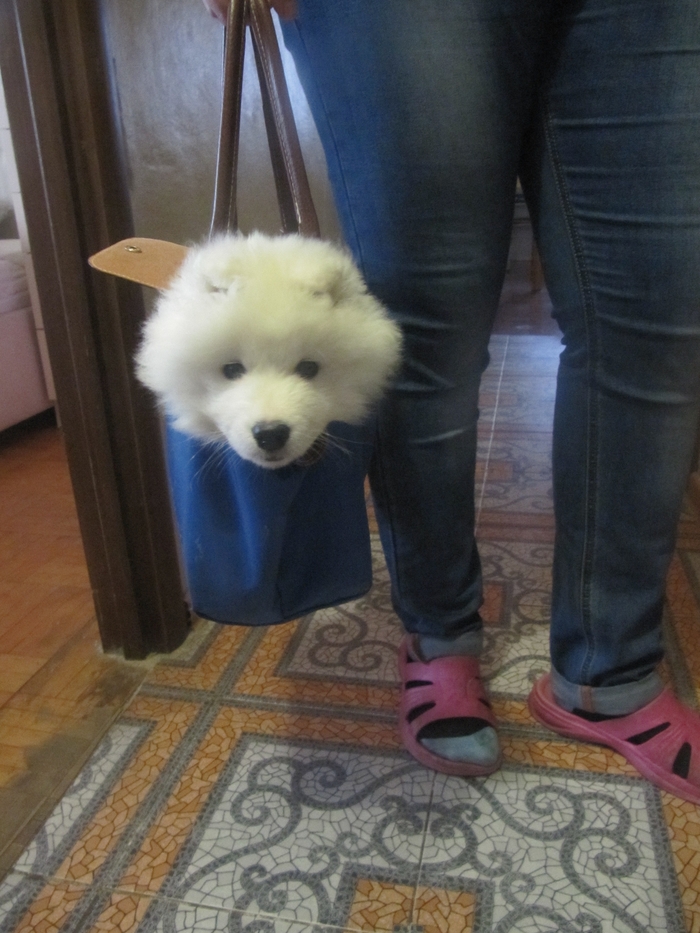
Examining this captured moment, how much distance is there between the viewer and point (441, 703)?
0.80 m

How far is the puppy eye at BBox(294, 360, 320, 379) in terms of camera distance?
0.50m

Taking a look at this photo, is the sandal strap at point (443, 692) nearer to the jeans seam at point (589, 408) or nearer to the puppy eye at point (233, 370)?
the jeans seam at point (589, 408)

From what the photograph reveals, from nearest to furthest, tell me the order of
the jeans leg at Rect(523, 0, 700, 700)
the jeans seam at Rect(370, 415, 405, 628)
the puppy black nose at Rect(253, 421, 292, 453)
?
the puppy black nose at Rect(253, 421, 292, 453) < the jeans leg at Rect(523, 0, 700, 700) < the jeans seam at Rect(370, 415, 405, 628)

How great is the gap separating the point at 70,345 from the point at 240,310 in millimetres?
471

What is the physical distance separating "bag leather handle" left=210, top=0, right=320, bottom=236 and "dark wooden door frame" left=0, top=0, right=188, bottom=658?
33 cm

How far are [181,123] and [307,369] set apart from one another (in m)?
0.49

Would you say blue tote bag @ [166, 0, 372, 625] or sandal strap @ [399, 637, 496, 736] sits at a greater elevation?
blue tote bag @ [166, 0, 372, 625]

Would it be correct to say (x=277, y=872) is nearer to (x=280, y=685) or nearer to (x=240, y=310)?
(x=280, y=685)

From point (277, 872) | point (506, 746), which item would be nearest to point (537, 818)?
point (506, 746)

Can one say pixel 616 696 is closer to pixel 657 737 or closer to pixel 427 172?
pixel 657 737

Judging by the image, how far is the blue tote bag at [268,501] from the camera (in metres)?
0.53

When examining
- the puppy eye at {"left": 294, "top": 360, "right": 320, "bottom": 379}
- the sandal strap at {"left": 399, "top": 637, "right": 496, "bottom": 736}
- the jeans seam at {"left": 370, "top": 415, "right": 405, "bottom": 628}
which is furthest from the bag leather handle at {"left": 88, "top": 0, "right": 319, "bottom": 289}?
the sandal strap at {"left": 399, "top": 637, "right": 496, "bottom": 736}

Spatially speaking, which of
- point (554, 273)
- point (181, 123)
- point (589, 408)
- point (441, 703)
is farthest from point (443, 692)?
point (181, 123)

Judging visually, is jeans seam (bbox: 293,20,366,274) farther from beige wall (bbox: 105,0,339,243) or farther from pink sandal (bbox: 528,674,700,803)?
pink sandal (bbox: 528,674,700,803)
